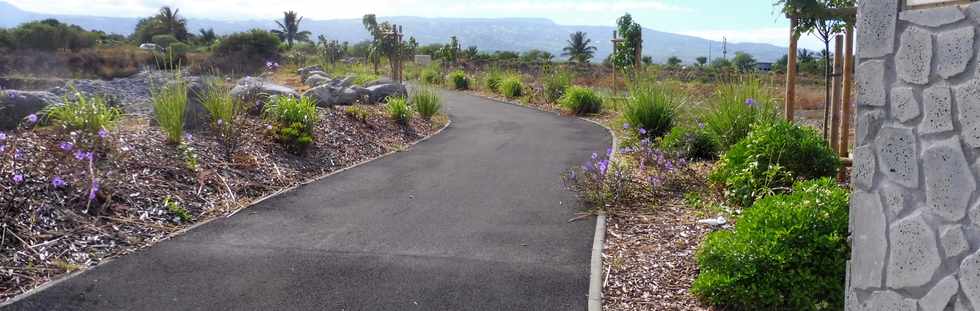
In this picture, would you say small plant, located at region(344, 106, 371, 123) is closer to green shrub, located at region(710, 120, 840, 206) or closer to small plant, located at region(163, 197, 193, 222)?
small plant, located at region(163, 197, 193, 222)

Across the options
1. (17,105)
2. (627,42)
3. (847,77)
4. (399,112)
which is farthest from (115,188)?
(627,42)

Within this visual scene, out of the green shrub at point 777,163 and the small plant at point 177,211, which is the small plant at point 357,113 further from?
the green shrub at point 777,163

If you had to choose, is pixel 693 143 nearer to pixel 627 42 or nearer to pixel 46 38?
pixel 627 42

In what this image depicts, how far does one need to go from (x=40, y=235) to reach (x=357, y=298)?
2714 mm

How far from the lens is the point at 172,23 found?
2813 inches

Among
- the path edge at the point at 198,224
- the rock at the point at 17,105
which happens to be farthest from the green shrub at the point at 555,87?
the rock at the point at 17,105

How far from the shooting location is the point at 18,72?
4178 cm

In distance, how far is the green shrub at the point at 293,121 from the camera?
9508mm

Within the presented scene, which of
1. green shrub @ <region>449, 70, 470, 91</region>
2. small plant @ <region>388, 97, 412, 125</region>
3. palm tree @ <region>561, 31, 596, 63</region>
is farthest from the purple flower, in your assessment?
palm tree @ <region>561, 31, 596, 63</region>

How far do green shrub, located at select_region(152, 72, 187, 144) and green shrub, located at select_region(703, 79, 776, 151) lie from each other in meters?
6.46

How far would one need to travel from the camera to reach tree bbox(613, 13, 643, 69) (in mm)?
19766

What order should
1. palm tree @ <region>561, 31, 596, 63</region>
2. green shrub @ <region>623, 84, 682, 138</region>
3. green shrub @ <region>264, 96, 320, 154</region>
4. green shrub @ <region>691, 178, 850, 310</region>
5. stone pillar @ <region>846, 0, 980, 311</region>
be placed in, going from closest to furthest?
1. stone pillar @ <region>846, 0, 980, 311</region>
2. green shrub @ <region>691, 178, 850, 310</region>
3. green shrub @ <region>264, 96, 320, 154</region>
4. green shrub @ <region>623, 84, 682, 138</region>
5. palm tree @ <region>561, 31, 596, 63</region>

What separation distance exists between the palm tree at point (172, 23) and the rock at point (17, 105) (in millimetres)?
65570

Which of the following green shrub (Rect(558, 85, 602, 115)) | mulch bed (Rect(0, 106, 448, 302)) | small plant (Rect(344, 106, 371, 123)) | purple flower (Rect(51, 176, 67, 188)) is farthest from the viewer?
green shrub (Rect(558, 85, 602, 115))
